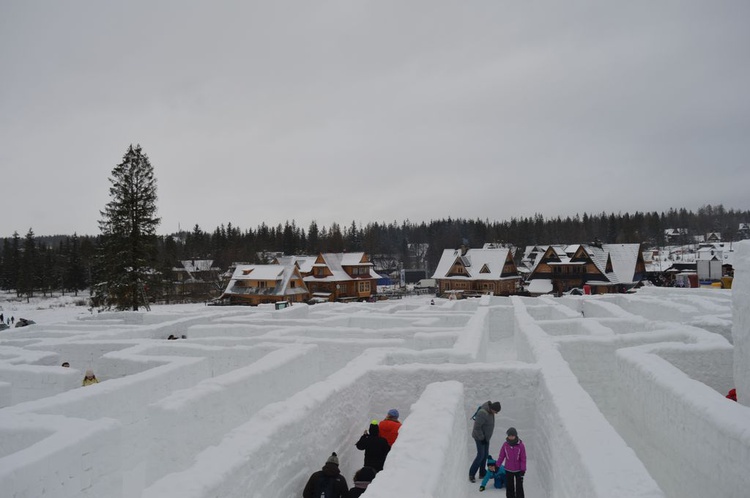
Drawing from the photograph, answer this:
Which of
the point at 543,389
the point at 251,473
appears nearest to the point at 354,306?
the point at 543,389

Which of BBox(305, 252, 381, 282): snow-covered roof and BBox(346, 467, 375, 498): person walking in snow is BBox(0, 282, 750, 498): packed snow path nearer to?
BBox(346, 467, 375, 498): person walking in snow

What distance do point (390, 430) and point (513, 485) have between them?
191 cm

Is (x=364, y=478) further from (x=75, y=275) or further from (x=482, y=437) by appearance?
(x=75, y=275)

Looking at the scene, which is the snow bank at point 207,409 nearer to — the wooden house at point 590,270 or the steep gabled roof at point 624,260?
the wooden house at point 590,270

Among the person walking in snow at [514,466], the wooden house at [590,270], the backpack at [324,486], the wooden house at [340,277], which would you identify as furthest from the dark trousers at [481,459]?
the wooden house at [340,277]

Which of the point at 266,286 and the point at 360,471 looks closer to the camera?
the point at 360,471

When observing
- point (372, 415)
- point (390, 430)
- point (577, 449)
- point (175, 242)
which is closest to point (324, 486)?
point (390, 430)

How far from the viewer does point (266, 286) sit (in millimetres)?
44406

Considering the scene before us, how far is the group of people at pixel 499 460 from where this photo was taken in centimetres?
621

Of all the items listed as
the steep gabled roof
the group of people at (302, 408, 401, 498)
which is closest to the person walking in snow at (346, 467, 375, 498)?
the group of people at (302, 408, 401, 498)

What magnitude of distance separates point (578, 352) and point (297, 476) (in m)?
7.31

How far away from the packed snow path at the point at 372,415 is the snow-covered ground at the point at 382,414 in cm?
3

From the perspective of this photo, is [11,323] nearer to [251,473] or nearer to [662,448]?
[251,473]

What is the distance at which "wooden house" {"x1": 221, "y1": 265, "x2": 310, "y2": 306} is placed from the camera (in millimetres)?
43806
